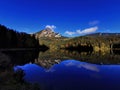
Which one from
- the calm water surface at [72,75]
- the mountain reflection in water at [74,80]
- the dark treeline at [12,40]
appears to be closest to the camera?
the mountain reflection in water at [74,80]

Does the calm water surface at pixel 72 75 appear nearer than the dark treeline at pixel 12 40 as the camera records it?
Yes

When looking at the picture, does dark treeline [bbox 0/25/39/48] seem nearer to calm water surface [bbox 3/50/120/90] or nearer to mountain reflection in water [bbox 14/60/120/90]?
calm water surface [bbox 3/50/120/90]

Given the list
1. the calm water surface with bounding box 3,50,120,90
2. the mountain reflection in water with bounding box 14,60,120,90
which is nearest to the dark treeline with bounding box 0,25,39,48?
the calm water surface with bounding box 3,50,120,90

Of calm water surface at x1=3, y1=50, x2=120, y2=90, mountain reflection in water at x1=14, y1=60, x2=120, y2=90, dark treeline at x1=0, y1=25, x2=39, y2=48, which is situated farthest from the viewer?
dark treeline at x1=0, y1=25, x2=39, y2=48

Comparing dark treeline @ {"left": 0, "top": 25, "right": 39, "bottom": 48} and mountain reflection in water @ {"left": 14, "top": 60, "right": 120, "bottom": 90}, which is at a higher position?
dark treeline @ {"left": 0, "top": 25, "right": 39, "bottom": 48}

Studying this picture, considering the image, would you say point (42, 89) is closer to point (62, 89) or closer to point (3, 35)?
point (62, 89)

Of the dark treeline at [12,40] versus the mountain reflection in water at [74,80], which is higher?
the dark treeline at [12,40]

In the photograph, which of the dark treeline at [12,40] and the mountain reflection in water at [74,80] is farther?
the dark treeline at [12,40]

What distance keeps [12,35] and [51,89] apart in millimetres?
115986

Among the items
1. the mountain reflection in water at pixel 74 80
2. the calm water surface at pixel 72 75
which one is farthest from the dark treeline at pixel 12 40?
the mountain reflection in water at pixel 74 80

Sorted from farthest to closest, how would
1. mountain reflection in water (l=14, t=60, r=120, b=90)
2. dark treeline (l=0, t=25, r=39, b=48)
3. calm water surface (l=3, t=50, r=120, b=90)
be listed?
dark treeline (l=0, t=25, r=39, b=48) → calm water surface (l=3, t=50, r=120, b=90) → mountain reflection in water (l=14, t=60, r=120, b=90)

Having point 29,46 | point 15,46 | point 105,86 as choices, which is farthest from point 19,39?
point 105,86

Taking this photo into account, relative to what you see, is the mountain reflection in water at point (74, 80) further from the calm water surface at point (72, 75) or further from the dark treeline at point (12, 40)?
the dark treeline at point (12, 40)

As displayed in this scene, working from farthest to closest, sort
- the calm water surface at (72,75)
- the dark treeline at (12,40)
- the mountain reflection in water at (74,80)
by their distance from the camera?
the dark treeline at (12,40) < the calm water surface at (72,75) < the mountain reflection in water at (74,80)
